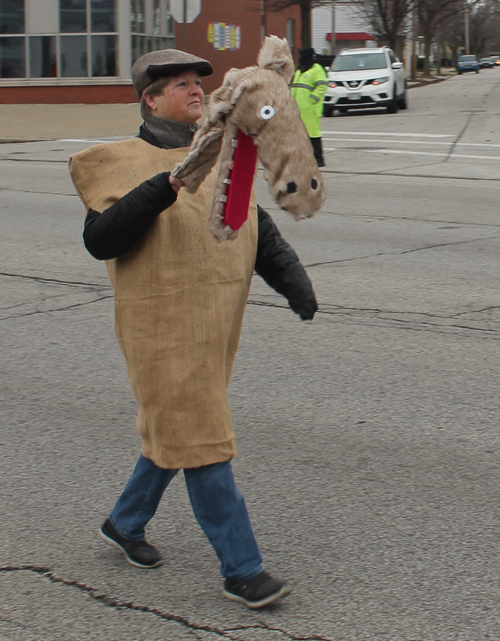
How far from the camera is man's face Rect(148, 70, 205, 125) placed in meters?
2.88

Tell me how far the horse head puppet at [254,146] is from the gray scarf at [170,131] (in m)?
0.31

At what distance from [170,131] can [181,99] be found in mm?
112

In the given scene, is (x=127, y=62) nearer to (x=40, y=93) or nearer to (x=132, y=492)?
(x=40, y=93)

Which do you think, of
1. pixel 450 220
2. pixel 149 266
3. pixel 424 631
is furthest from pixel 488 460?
pixel 450 220

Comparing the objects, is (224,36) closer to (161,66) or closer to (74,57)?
(74,57)

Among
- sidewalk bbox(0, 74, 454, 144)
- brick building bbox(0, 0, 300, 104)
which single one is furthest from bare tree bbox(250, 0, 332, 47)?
sidewalk bbox(0, 74, 454, 144)

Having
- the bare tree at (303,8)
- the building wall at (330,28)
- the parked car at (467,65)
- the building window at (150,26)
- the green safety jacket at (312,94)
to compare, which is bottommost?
the green safety jacket at (312,94)

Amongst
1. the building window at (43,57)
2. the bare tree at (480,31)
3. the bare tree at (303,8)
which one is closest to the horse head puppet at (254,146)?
the building window at (43,57)

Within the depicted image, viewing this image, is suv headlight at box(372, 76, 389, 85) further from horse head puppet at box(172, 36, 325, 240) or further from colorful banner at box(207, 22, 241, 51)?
horse head puppet at box(172, 36, 325, 240)

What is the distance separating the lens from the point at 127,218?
276 centimetres

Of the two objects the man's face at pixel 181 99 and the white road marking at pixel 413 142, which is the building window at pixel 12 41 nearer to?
the white road marking at pixel 413 142

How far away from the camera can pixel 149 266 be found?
2.91 meters

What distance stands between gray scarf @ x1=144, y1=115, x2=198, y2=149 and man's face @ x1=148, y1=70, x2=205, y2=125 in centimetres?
2

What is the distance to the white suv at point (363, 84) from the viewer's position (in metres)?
25.7
